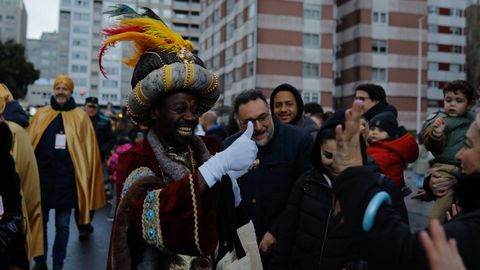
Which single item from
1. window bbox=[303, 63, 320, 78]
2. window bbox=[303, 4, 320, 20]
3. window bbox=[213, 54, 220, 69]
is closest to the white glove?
window bbox=[303, 63, 320, 78]

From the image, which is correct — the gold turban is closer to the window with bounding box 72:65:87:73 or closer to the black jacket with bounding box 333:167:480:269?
the black jacket with bounding box 333:167:480:269

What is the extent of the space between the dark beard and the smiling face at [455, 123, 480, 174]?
2.1 inches

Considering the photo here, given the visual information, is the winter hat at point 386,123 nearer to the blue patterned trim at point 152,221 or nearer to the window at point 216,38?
the blue patterned trim at point 152,221

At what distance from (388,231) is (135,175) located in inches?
50.5

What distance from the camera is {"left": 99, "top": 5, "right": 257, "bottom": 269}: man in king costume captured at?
7.61ft

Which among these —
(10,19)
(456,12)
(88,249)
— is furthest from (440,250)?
(10,19)

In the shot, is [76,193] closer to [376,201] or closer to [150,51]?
[150,51]

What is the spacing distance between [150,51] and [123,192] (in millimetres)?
765

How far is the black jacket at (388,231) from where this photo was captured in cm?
176

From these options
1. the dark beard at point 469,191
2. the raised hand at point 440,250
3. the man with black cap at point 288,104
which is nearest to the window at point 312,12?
the man with black cap at point 288,104

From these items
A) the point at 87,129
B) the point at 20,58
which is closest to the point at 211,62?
the point at 20,58

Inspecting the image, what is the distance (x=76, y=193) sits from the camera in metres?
6.36

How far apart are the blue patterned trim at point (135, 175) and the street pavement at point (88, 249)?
4.12 meters

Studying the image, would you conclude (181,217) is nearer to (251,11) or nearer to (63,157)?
(63,157)
